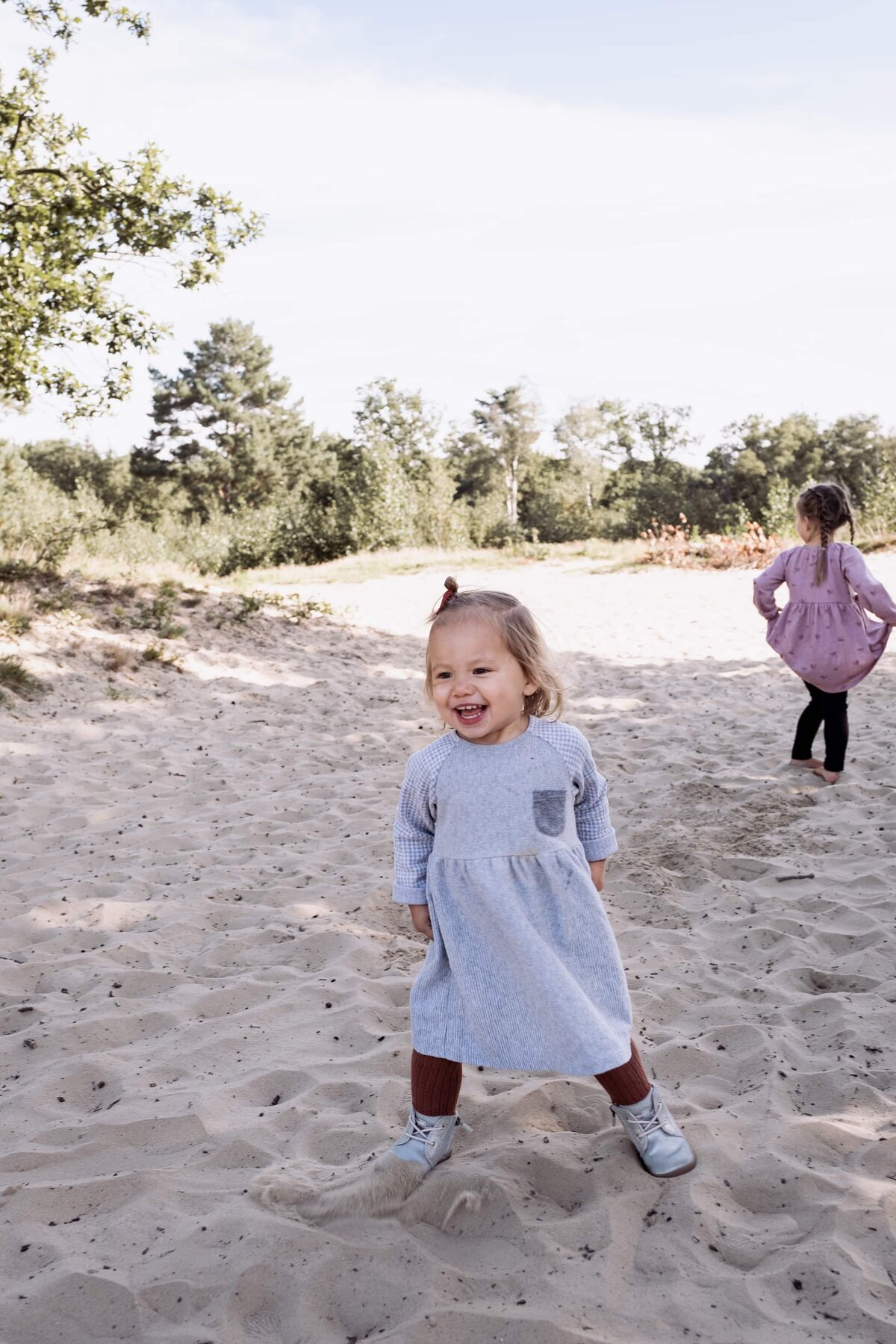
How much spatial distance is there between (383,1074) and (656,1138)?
88 centimetres

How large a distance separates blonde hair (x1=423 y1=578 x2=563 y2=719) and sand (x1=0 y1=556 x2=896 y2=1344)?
141mm

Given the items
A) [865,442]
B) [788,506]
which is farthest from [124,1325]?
[865,442]

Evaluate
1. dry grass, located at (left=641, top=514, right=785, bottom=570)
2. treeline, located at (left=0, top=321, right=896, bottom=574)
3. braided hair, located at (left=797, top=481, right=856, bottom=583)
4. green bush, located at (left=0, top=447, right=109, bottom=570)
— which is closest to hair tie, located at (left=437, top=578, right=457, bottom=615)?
braided hair, located at (left=797, top=481, right=856, bottom=583)

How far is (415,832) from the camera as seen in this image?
→ 232 cm

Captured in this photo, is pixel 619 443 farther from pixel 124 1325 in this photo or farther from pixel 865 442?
pixel 124 1325

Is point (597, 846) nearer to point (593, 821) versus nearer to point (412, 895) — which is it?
point (593, 821)

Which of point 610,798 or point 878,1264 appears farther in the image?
point 610,798

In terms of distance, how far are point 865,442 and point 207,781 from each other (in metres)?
40.2

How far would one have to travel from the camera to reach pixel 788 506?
2312 cm

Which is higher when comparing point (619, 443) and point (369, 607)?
point (619, 443)

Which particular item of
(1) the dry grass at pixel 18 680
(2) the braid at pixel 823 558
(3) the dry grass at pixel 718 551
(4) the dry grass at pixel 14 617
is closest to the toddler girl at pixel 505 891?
(2) the braid at pixel 823 558

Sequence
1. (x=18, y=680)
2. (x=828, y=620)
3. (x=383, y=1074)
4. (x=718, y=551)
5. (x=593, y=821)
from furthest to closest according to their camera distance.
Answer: (x=718, y=551) < (x=18, y=680) < (x=828, y=620) < (x=383, y=1074) < (x=593, y=821)

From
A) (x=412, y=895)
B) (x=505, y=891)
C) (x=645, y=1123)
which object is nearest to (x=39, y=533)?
(x=412, y=895)

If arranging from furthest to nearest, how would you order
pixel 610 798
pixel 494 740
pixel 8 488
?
pixel 8 488 < pixel 610 798 < pixel 494 740
